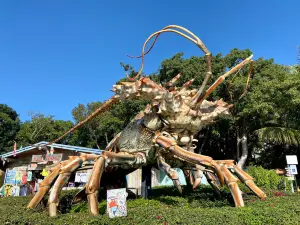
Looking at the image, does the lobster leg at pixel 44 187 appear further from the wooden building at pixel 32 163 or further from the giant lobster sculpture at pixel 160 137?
the wooden building at pixel 32 163

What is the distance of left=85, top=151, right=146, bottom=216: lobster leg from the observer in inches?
211

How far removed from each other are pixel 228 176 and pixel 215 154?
67.7 ft

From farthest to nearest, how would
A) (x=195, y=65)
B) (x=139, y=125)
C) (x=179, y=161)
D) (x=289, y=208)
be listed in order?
(x=195, y=65) < (x=139, y=125) < (x=179, y=161) < (x=289, y=208)

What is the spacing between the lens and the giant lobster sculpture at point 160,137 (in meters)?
5.69

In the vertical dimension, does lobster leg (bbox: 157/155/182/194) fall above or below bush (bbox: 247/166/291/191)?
above

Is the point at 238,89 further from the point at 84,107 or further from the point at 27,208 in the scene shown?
the point at 84,107

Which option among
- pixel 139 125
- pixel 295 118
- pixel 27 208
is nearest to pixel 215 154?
pixel 295 118

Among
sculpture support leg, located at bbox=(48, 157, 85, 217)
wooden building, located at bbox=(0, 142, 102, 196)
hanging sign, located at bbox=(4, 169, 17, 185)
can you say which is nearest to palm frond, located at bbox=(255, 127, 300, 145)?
wooden building, located at bbox=(0, 142, 102, 196)

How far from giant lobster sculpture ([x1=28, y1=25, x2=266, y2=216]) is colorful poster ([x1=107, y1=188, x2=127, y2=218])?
79 centimetres

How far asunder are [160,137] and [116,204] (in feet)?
6.88

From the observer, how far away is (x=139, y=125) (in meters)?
7.15

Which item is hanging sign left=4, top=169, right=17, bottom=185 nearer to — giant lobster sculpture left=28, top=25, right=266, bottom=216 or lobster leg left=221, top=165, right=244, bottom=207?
giant lobster sculpture left=28, top=25, right=266, bottom=216

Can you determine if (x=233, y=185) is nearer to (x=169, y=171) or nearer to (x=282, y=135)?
(x=169, y=171)

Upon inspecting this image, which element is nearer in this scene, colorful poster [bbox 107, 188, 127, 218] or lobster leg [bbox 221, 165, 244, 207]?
colorful poster [bbox 107, 188, 127, 218]
